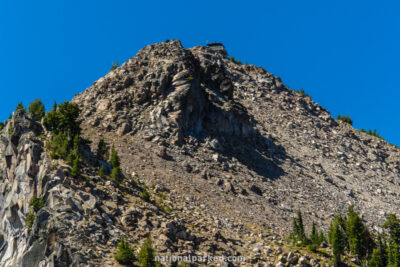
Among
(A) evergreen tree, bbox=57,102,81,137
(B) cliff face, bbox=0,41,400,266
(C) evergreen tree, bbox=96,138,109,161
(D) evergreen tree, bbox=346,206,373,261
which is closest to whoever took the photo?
(B) cliff face, bbox=0,41,400,266

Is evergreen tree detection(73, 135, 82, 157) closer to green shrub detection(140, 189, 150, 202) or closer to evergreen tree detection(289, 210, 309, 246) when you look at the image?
green shrub detection(140, 189, 150, 202)

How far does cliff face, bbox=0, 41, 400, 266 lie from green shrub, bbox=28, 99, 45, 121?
570 cm

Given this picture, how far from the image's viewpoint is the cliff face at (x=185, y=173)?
44088 mm

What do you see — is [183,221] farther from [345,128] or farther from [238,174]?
[345,128]

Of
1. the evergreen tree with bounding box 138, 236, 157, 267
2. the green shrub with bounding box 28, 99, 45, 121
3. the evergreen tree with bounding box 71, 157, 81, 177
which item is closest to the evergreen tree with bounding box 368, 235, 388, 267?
the evergreen tree with bounding box 138, 236, 157, 267

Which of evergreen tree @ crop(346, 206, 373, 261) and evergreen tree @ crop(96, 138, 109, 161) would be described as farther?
evergreen tree @ crop(96, 138, 109, 161)

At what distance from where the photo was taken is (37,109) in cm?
7056

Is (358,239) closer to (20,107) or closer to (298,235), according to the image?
(298,235)

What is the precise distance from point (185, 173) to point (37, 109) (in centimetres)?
2974

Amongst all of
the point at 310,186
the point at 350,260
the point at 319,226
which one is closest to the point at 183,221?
the point at 350,260

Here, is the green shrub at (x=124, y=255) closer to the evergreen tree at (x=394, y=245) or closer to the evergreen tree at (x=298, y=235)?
the evergreen tree at (x=298, y=235)

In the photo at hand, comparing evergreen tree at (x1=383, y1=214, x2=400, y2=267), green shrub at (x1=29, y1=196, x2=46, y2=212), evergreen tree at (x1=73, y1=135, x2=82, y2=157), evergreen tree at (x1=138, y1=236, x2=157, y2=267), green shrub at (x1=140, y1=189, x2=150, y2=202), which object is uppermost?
evergreen tree at (x1=73, y1=135, x2=82, y2=157)

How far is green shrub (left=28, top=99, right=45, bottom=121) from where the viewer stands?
68688mm

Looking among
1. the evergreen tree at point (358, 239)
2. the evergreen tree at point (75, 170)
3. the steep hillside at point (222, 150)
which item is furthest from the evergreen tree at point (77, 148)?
the evergreen tree at point (358, 239)
